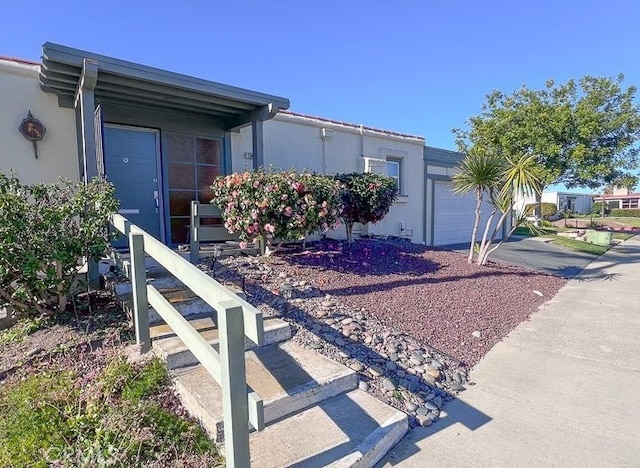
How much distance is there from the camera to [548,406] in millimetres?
3059

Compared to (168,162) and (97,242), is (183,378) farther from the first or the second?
(168,162)

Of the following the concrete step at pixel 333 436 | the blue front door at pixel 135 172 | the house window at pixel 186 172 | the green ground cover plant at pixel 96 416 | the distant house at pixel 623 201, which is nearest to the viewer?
the green ground cover plant at pixel 96 416

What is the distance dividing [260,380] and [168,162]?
5.22 m

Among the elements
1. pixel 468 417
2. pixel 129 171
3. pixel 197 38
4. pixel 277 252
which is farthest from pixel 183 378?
pixel 197 38

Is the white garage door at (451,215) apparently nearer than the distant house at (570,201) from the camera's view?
Yes

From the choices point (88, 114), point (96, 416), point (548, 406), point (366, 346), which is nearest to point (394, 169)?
point (366, 346)

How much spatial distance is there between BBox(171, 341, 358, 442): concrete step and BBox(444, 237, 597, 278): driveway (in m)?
7.77

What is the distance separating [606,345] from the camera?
446 cm

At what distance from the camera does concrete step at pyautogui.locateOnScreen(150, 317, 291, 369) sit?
113 inches

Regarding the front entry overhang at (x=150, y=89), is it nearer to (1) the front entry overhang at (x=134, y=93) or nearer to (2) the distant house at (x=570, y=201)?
(1) the front entry overhang at (x=134, y=93)

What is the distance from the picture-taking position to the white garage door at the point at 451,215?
12.4 meters

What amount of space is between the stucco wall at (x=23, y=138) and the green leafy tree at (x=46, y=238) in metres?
2.16

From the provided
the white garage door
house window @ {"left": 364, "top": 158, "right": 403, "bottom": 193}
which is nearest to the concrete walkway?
house window @ {"left": 364, "top": 158, "right": 403, "bottom": 193}

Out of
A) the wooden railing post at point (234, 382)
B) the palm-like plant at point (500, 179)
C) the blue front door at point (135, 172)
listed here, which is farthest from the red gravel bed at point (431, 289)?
the wooden railing post at point (234, 382)
